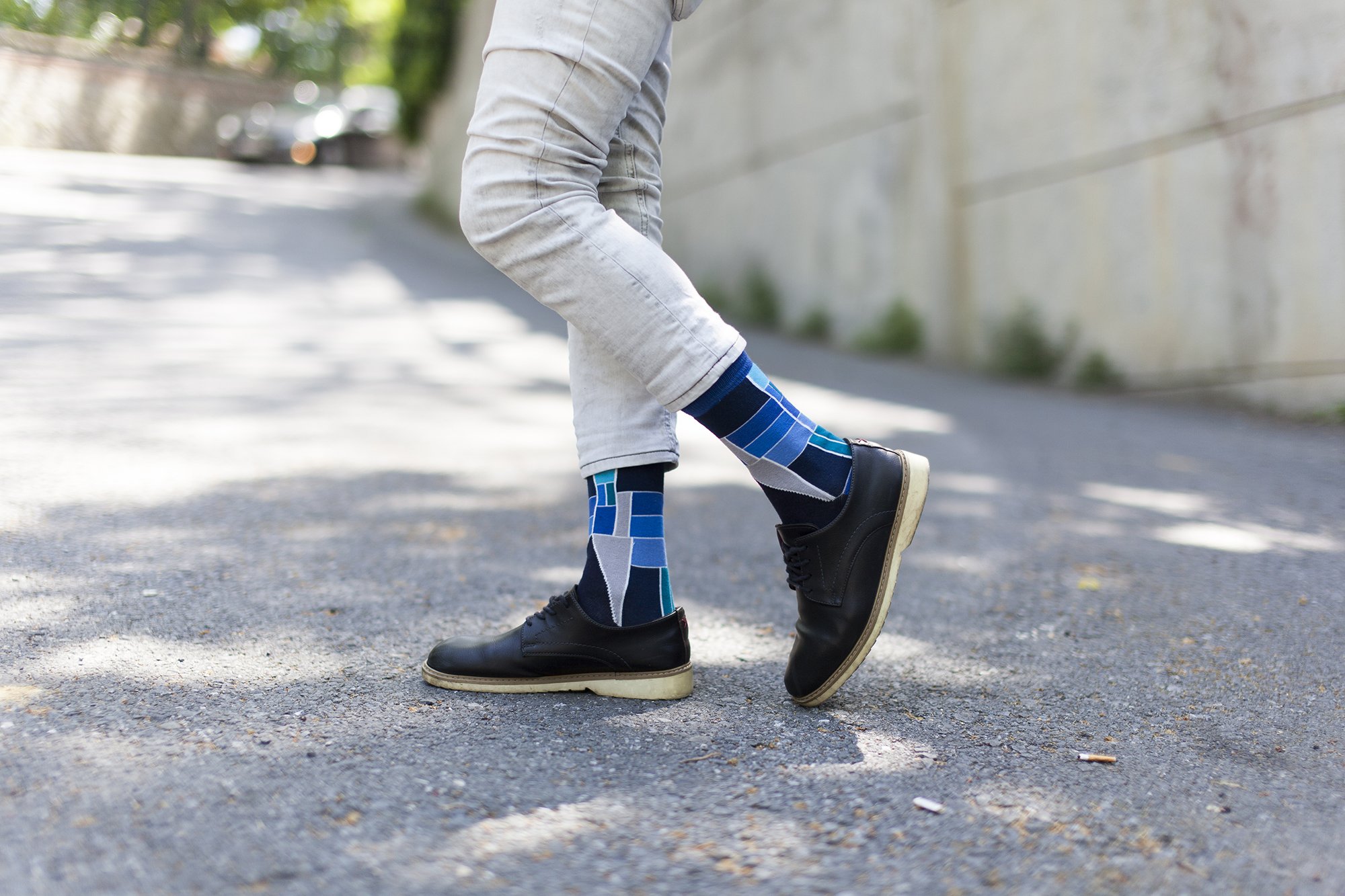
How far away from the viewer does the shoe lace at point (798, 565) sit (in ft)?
5.25

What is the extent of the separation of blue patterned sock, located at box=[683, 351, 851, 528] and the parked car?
1460 centimetres

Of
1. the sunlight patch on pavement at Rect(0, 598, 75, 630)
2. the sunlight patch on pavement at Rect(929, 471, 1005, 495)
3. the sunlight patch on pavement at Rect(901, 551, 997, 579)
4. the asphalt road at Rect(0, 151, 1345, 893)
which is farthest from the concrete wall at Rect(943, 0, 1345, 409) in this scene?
the sunlight patch on pavement at Rect(0, 598, 75, 630)

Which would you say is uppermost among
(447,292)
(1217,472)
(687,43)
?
(687,43)

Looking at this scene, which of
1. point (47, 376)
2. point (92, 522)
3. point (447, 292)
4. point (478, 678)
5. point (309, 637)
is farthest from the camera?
point (447, 292)

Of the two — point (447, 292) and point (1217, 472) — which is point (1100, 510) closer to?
point (1217, 472)

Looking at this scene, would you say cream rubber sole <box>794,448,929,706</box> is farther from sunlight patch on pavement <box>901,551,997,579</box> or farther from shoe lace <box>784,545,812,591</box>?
sunlight patch on pavement <box>901,551,997,579</box>

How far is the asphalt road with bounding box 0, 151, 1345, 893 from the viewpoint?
3.85ft

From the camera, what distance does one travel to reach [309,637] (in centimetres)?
188

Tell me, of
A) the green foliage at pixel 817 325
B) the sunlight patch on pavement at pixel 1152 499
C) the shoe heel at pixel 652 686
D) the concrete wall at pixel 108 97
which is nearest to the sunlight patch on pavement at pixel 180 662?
the shoe heel at pixel 652 686

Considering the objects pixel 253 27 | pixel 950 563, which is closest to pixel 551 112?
pixel 950 563

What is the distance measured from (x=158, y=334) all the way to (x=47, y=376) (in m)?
1.17

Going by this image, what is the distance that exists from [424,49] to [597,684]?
13344 millimetres

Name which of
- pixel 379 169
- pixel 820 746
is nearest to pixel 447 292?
pixel 820 746

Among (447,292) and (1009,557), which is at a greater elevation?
(447,292)
